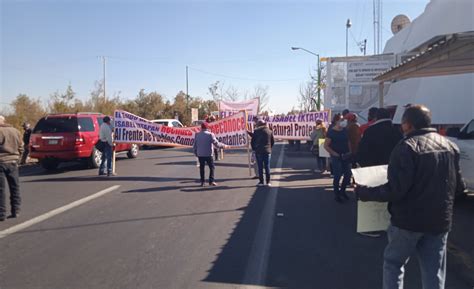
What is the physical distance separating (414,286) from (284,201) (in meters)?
4.39

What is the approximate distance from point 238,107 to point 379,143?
1489cm

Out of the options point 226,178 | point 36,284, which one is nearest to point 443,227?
point 36,284

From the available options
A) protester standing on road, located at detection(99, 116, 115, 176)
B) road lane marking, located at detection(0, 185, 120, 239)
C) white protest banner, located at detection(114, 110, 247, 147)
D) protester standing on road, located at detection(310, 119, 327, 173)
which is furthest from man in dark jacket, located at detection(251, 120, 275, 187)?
protester standing on road, located at detection(99, 116, 115, 176)

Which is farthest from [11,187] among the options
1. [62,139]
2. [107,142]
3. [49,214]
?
[62,139]

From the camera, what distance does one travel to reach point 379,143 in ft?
18.4

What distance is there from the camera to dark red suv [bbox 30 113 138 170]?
13.5 metres

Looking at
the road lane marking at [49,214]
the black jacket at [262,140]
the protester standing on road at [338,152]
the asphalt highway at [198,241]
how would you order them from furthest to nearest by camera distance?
the black jacket at [262,140], the protester standing on road at [338,152], the road lane marking at [49,214], the asphalt highway at [198,241]

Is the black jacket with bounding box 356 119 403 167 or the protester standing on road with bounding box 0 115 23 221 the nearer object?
the black jacket with bounding box 356 119 403 167

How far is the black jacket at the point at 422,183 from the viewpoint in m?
3.09

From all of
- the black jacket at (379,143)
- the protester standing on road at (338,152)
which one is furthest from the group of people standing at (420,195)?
the protester standing on road at (338,152)

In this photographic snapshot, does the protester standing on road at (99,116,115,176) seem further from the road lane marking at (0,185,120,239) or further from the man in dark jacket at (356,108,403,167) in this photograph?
the man in dark jacket at (356,108,403,167)

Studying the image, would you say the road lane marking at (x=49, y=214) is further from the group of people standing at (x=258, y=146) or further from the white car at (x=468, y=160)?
the white car at (x=468, y=160)

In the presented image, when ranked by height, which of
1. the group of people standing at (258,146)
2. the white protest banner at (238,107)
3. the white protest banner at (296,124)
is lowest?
the group of people standing at (258,146)

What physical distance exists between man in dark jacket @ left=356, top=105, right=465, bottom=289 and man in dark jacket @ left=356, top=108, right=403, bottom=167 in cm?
230
